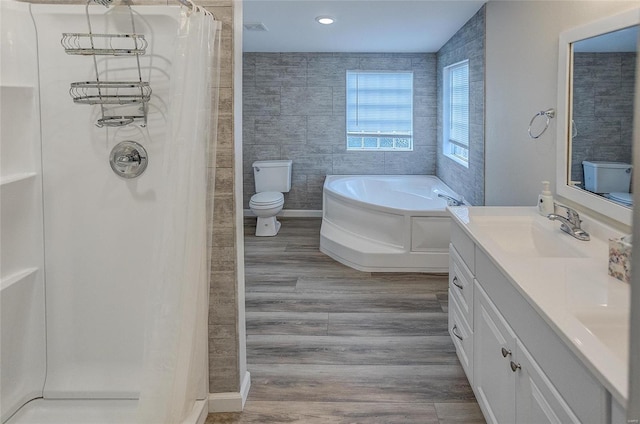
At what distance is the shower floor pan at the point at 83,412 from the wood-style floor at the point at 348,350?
216 mm

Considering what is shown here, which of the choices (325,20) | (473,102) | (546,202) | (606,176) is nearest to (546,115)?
(546,202)

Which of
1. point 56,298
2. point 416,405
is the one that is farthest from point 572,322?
point 56,298

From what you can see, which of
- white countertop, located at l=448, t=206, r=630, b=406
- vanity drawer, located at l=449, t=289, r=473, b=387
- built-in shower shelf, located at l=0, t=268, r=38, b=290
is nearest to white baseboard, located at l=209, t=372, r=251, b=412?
built-in shower shelf, located at l=0, t=268, r=38, b=290

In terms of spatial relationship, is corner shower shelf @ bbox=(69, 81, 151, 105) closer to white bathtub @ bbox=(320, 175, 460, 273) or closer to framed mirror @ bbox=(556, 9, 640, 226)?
framed mirror @ bbox=(556, 9, 640, 226)

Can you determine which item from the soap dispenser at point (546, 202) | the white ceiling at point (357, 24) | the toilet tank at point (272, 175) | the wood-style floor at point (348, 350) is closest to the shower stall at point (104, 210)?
the wood-style floor at point (348, 350)

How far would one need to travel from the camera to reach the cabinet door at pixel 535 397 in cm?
135

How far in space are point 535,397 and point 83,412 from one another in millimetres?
1801

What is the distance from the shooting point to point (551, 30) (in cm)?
274

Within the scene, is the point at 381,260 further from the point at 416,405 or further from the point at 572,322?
the point at 572,322

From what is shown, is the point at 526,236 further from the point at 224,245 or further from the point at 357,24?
the point at 357,24

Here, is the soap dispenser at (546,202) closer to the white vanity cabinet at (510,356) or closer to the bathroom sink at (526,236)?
the bathroom sink at (526,236)

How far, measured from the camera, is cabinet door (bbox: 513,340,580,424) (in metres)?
1.35

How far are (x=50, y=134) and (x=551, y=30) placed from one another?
246 centimetres

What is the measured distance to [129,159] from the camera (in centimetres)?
225
